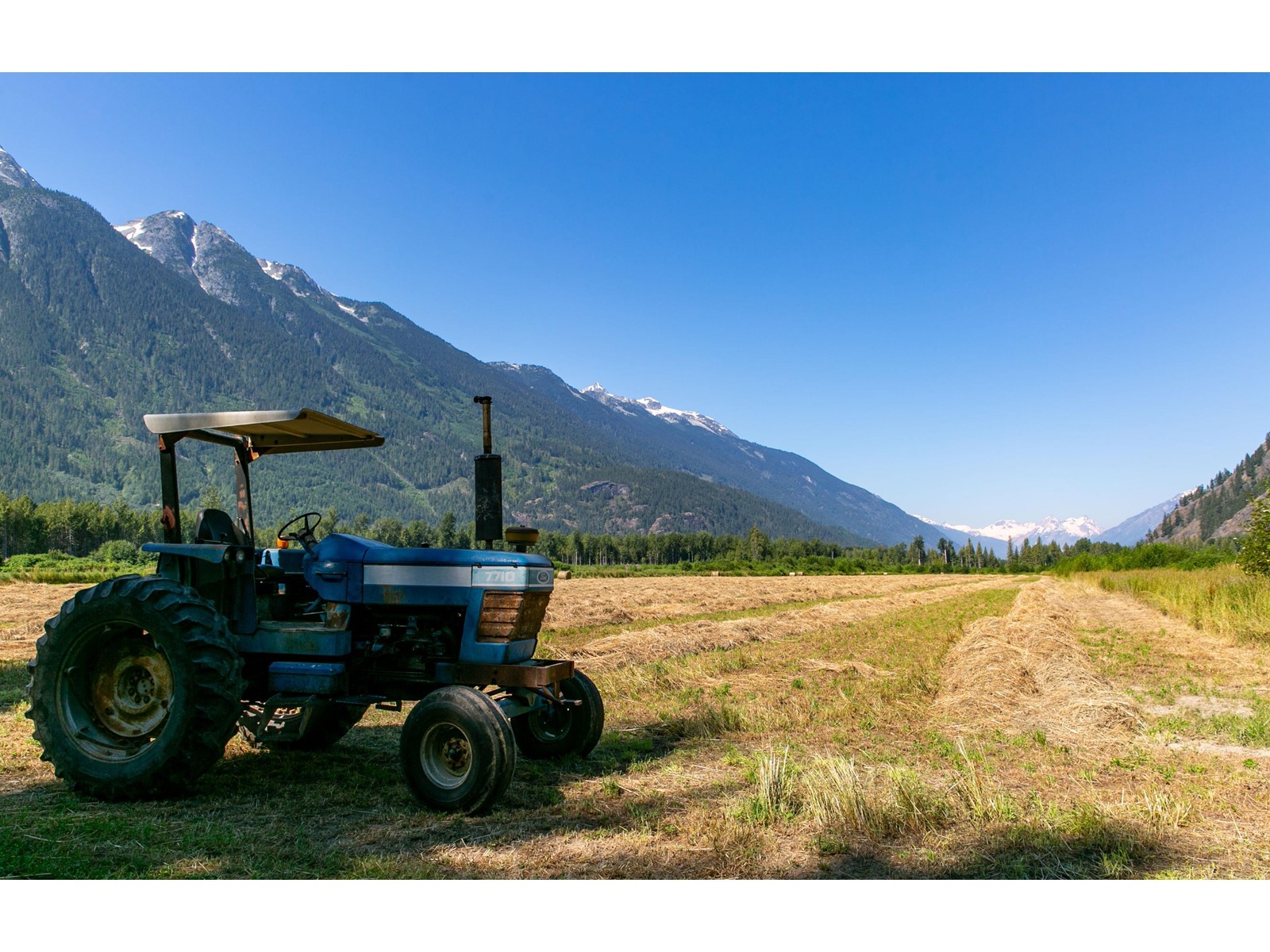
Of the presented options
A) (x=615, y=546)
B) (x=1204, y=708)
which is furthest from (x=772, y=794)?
(x=615, y=546)

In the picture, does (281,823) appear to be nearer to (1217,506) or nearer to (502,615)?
(502,615)

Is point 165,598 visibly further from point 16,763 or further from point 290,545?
point 16,763

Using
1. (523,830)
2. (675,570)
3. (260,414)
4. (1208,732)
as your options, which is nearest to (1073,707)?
(1208,732)

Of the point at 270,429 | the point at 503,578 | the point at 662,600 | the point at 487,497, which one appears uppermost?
the point at 270,429

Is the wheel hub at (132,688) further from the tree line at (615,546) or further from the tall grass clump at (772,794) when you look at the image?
the tall grass clump at (772,794)

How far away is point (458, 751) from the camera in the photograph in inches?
210

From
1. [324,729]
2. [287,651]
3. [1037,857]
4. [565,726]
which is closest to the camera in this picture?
[1037,857]

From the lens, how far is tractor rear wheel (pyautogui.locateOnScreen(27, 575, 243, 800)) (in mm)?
5262

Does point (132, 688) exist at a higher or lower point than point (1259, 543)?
lower

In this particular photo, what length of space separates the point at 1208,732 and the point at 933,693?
3.12 m

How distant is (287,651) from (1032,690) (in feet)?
31.3

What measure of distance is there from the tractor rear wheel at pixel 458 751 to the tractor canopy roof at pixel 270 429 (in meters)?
2.17

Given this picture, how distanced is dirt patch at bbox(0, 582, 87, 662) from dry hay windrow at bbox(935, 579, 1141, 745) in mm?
Result: 12364

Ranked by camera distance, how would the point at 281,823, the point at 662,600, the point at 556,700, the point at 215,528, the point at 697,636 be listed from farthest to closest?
the point at 662,600, the point at 697,636, the point at 215,528, the point at 556,700, the point at 281,823
